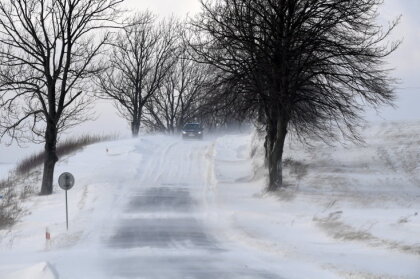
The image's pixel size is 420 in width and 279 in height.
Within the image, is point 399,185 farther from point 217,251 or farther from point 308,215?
point 217,251

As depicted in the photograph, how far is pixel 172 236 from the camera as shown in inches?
676

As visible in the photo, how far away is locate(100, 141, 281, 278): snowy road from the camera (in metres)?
12.2

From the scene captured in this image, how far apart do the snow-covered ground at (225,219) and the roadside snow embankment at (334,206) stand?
53 millimetres

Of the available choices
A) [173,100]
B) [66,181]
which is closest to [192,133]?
[173,100]

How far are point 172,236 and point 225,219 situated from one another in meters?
3.68

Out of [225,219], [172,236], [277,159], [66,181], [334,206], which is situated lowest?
[172,236]

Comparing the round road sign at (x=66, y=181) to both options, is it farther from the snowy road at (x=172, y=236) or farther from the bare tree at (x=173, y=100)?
the bare tree at (x=173, y=100)

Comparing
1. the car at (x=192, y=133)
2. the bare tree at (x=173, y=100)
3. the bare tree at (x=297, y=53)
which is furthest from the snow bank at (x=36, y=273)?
the bare tree at (x=173, y=100)

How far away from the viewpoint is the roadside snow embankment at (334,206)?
1265 centimetres

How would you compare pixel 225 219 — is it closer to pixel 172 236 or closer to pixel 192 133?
pixel 172 236

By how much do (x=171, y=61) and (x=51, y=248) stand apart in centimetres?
5070

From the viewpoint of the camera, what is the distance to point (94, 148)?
1642 inches

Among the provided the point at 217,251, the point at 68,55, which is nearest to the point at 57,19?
the point at 68,55

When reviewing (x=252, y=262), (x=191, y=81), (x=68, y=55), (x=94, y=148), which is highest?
(x=191, y=81)
